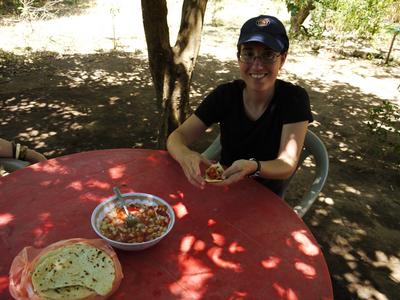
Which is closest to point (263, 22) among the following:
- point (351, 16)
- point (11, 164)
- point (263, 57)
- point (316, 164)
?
point (263, 57)

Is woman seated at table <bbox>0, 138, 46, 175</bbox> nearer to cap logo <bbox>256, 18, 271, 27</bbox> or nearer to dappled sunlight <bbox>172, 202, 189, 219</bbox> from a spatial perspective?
dappled sunlight <bbox>172, 202, 189, 219</bbox>

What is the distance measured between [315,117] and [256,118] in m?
4.08

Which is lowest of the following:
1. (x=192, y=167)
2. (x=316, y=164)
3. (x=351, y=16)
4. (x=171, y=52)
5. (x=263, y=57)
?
(x=316, y=164)

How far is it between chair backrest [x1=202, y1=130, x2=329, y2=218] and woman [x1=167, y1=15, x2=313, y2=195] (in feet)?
0.65

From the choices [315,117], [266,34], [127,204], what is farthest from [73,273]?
[315,117]

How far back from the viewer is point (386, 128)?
578cm

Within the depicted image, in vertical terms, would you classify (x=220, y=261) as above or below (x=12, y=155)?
above

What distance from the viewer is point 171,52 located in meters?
3.76

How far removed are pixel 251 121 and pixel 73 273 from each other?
148 cm

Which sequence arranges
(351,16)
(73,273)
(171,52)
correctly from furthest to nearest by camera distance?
1. (351,16)
2. (171,52)
3. (73,273)

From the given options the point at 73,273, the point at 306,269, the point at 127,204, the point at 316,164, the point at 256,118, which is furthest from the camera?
the point at 316,164

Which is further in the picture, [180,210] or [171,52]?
[171,52]

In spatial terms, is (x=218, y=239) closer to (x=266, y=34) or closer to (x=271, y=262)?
(x=271, y=262)

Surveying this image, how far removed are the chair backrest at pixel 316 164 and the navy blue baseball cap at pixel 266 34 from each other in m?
0.90
